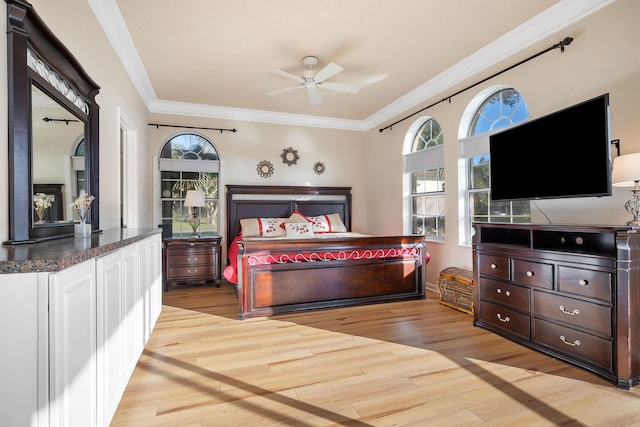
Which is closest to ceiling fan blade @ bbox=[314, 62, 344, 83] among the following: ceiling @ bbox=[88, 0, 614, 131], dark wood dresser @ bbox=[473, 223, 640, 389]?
Result: ceiling @ bbox=[88, 0, 614, 131]

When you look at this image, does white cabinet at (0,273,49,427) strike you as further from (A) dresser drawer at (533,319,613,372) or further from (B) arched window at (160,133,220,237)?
(B) arched window at (160,133,220,237)

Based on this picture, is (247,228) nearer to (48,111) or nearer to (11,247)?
(48,111)

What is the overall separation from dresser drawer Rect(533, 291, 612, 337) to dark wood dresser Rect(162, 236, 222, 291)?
3.92 meters

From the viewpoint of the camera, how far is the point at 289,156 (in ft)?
18.9

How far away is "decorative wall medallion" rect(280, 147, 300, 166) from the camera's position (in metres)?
5.73

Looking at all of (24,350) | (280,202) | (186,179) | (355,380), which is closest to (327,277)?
(355,380)

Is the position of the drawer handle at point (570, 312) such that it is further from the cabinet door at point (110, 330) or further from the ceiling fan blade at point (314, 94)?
the ceiling fan blade at point (314, 94)

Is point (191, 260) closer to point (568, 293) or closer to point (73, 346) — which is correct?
point (73, 346)

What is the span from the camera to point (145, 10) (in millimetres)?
2758

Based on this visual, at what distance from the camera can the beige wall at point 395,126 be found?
7.82ft

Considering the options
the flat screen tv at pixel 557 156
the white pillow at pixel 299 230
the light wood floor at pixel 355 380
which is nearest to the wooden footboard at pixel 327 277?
the light wood floor at pixel 355 380

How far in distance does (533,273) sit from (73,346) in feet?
9.69

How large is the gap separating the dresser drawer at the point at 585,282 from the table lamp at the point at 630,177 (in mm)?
396

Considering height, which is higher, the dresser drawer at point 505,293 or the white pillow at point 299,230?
the white pillow at point 299,230
